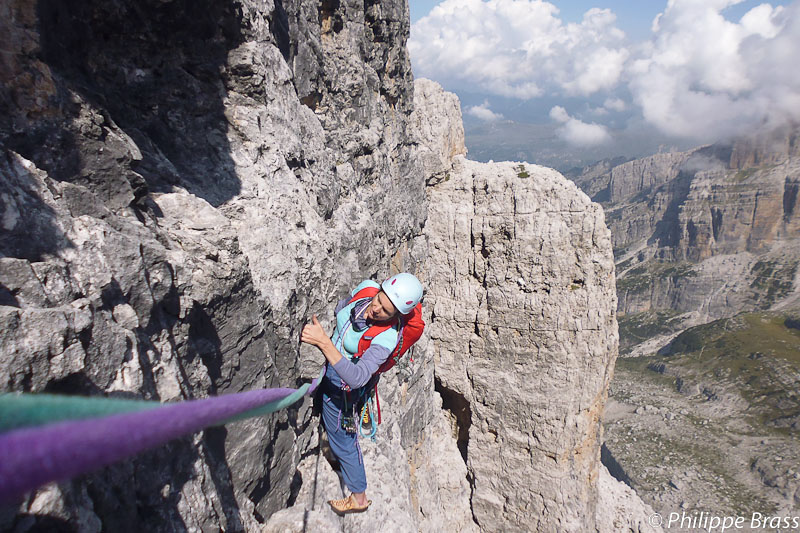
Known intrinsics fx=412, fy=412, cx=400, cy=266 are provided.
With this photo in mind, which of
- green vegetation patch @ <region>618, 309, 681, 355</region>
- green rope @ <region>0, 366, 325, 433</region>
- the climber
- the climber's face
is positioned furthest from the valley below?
green rope @ <region>0, 366, 325, 433</region>

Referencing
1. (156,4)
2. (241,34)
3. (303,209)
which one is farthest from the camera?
(303,209)

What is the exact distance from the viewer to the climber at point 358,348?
4809mm

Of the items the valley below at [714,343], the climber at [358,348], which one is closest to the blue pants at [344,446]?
the climber at [358,348]

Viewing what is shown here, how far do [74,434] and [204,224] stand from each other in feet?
13.8

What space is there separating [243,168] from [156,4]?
245 centimetres

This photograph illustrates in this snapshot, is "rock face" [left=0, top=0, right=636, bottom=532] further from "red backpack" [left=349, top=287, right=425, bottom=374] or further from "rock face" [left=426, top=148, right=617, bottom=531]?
"red backpack" [left=349, top=287, right=425, bottom=374]

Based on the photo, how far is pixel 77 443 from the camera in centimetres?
140

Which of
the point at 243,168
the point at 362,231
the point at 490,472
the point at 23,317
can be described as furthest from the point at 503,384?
the point at 23,317

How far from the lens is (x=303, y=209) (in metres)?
7.38

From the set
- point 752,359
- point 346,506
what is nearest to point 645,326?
point 752,359

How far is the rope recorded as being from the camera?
1.25m

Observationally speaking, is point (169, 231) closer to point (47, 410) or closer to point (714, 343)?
point (47, 410)

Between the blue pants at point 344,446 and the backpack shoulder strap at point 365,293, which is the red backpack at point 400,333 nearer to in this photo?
the backpack shoulder strap at point 365,293

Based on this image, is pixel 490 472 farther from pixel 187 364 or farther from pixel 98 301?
pixel 98 301
